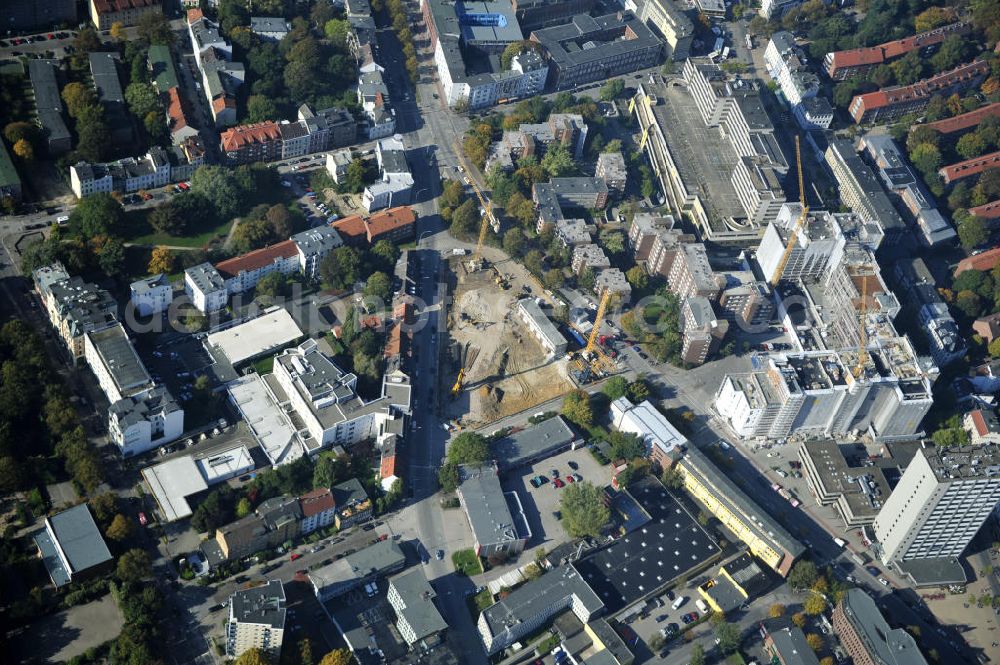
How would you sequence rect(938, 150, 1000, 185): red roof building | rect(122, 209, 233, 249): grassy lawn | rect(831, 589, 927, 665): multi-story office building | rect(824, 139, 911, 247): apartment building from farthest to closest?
rect(938, 150, 1000, 185): red roof building, rect(824, 139, 911, 247): apartment building, rect(122, 209, 233, 249): grassy lawn, rect(831, 589, 927, 665): multi-story office building

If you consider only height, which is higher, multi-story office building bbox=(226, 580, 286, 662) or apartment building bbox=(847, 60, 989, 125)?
apartment building bbox=(847, 60, 989, 125)

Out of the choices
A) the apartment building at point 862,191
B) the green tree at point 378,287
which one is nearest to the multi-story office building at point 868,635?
the apartment building at point 862,191

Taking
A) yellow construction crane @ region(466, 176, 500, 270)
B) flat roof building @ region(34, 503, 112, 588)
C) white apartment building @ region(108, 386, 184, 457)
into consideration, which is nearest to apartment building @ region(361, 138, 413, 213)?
yellow construction crane @ region(466, 176, 500, 270)

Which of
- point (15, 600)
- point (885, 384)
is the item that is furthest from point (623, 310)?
point (15, 600)

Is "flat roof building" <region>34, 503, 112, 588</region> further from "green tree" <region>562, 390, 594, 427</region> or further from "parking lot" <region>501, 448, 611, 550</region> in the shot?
"green tree" <region>562, 390, 594, 427</region>

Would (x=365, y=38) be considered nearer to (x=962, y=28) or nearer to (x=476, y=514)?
(x=476, y=514)

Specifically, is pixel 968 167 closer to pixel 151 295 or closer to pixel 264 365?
pixel 264 365
